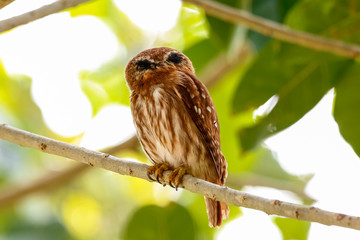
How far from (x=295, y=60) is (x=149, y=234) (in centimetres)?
186

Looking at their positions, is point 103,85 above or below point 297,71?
below

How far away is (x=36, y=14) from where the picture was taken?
319 cm

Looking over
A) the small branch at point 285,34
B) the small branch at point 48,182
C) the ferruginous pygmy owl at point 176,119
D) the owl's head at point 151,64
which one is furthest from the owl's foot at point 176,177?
the small branch at point 48,182

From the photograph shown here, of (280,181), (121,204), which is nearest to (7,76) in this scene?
(121,204)

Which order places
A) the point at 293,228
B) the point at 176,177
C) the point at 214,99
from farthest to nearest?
the point at 293,228, the point at 214,99, the point at 176,177

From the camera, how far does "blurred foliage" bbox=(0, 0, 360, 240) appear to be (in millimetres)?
4844

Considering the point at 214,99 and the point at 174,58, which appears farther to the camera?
the point at 214,99

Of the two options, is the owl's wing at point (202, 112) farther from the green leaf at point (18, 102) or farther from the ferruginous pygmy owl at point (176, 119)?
the green leaf at point (18, 102)

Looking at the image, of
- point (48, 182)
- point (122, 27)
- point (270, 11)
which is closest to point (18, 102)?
point (122, 27)

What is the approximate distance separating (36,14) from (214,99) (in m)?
3.62

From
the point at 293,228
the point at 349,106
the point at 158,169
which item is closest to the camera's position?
the point at 158,169

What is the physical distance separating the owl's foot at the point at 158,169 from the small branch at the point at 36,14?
1042mm

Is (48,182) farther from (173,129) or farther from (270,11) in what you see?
(270,11)

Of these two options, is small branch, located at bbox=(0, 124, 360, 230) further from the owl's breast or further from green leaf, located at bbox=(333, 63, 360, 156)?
green leaf, located at bbox=(333, 63, 360, 156)
